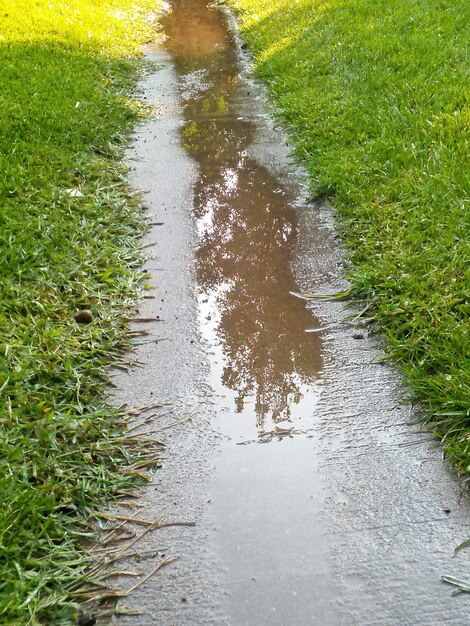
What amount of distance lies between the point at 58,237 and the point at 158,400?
160cm

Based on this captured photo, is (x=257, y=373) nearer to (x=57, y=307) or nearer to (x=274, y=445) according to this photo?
(x=274, y=445)

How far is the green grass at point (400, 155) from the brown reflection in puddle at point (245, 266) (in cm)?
43

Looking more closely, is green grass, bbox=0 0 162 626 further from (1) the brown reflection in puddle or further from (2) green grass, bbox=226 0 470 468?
(2) green grass, bbox=226 0 470 468

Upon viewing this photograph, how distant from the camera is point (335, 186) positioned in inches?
200

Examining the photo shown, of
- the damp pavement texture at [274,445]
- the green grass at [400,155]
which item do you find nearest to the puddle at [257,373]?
the damp pavement texture at [274,445]

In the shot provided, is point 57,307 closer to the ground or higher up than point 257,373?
higher up

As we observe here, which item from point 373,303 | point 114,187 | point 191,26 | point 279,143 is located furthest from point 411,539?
point 191,26

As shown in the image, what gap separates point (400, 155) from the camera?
197 inches

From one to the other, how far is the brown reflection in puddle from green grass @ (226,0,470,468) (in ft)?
1.43

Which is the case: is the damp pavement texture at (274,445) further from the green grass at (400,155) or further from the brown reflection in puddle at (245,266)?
the green grass at (400,155)

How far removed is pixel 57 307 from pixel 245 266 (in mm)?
1295

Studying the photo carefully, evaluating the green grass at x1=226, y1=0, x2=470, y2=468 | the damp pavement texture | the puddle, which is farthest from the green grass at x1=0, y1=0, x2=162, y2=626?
the green grass at x1=226, y1=0, x2=470, y2=468

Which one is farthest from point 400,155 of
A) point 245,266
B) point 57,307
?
point 57,307

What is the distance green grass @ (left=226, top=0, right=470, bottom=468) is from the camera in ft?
11.0
